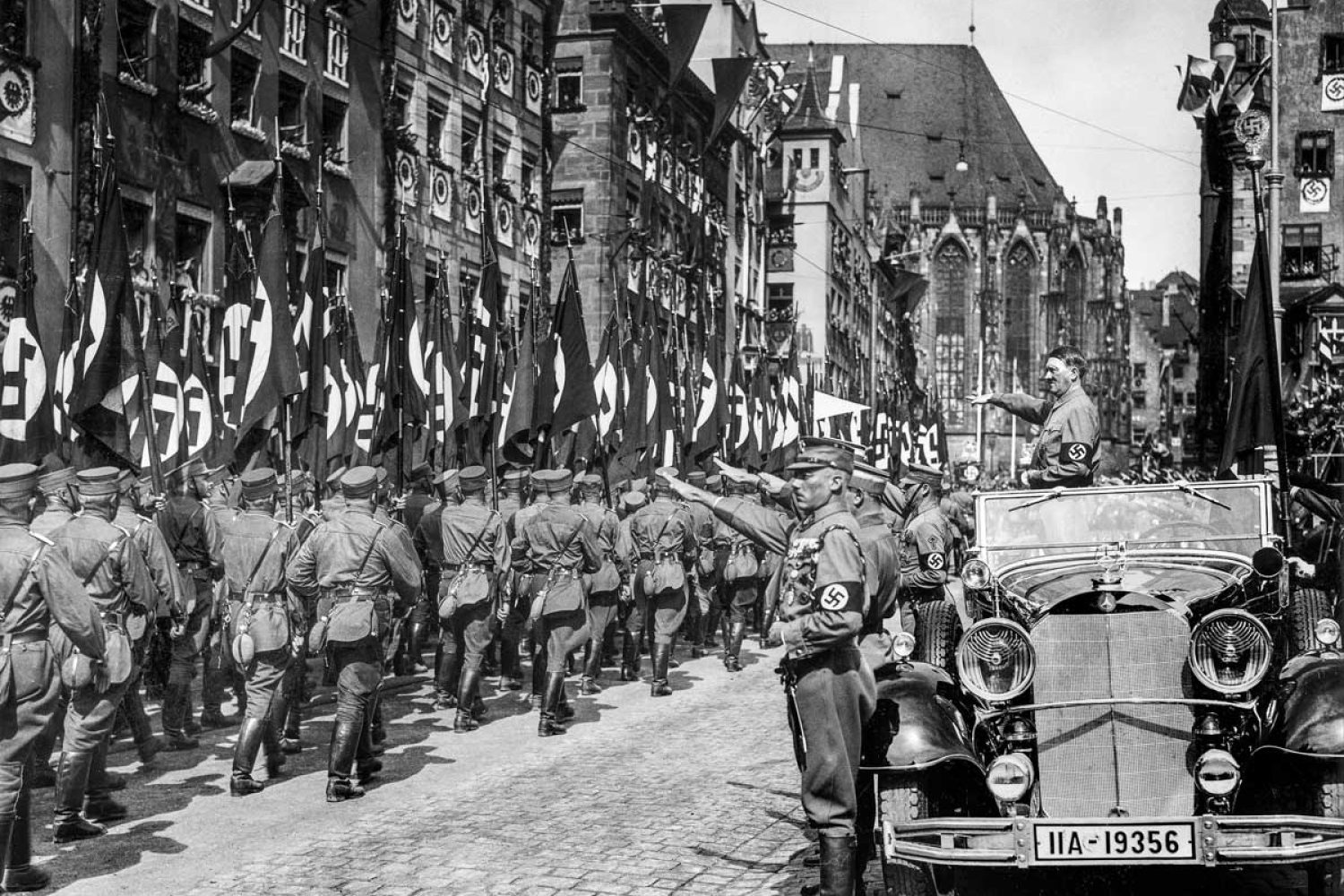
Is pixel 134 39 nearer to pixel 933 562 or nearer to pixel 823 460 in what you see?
pixel 933 562

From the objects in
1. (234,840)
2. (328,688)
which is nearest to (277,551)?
(234,840)

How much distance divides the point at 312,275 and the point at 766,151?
49.2 metres

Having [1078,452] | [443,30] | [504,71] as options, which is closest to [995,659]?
[1078,452]

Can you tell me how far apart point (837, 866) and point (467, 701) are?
6569 millimetres

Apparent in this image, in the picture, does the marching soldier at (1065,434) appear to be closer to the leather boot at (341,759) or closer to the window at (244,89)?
the leather boot at (341,759)

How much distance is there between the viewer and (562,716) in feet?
42.7

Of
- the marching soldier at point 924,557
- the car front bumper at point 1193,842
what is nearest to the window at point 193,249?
the marching soldier at point 924,557

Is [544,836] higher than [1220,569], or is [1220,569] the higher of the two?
[1220,569]

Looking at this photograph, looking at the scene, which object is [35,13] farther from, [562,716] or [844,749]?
[844,749]

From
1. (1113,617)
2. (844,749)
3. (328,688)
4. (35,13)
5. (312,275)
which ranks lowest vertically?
(328,688)

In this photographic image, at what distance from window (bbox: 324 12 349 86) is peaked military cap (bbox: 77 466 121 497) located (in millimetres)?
17998

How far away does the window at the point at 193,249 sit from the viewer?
875 inches

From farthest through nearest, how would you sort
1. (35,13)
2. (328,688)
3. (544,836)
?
(35,13) < (328,688) < (544,836)

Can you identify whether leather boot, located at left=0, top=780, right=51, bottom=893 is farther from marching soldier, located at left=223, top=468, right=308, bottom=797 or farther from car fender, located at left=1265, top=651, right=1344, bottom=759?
car fender, located at left=1265, top=651, right=1344, bottom=759
